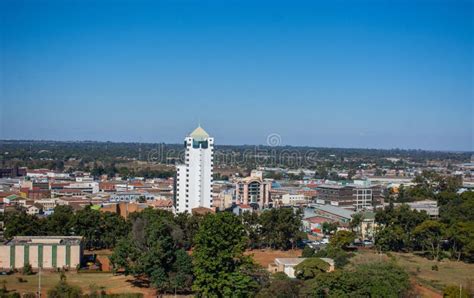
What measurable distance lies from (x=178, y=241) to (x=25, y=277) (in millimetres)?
5386

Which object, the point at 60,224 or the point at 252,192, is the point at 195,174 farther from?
the point at 252,192

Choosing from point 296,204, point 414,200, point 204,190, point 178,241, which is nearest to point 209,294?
point 178,241

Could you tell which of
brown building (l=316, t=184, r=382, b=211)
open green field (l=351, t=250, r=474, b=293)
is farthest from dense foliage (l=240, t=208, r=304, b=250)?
brown building (l=316, t=184, r=382, b=211)

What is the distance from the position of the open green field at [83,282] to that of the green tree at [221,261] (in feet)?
8.95

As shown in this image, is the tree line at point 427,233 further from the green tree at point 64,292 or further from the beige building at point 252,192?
the green tree at point 64,292

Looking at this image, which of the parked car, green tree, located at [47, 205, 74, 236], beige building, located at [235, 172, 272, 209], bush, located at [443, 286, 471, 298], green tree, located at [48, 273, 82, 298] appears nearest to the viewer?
bush, located at [443, 286, 471, 298]

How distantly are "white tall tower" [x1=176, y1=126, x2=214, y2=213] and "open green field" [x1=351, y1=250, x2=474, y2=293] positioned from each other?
9.67 m

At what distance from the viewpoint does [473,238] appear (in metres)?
22.9

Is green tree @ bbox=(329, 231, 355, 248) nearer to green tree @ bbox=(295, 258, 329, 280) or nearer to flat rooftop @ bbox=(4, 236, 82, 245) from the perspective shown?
green tree @ bbox=(295, 258, 329, 280)

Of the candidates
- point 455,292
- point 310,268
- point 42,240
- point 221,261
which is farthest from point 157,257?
point 455,292

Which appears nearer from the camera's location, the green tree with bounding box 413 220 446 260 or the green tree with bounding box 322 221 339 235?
the green tree with bounding box 413 220 446 260

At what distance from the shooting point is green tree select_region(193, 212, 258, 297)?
15.8 meters

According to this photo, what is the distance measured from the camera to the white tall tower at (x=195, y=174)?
31266 mm

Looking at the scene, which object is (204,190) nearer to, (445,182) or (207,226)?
(207,226)
